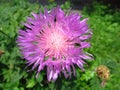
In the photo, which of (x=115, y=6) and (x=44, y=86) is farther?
(x=115, y=6)

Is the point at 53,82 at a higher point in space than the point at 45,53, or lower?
lower

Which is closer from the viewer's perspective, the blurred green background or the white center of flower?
the white center of flower

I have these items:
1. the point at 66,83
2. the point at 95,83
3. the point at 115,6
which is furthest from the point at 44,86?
the point at 115,6

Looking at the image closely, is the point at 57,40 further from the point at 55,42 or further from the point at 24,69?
the point at 24,69

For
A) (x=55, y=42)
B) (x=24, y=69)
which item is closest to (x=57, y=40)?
(x=55, y=42)

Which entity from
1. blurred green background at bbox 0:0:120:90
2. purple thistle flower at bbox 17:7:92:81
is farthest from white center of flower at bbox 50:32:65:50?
blurred green background at bbox 0:0:120:90

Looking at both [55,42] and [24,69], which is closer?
[55,42]

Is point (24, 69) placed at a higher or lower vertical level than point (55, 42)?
lower

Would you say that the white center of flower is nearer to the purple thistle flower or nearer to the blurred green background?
the purple thistle flower

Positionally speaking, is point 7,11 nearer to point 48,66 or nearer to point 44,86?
point 44,86
